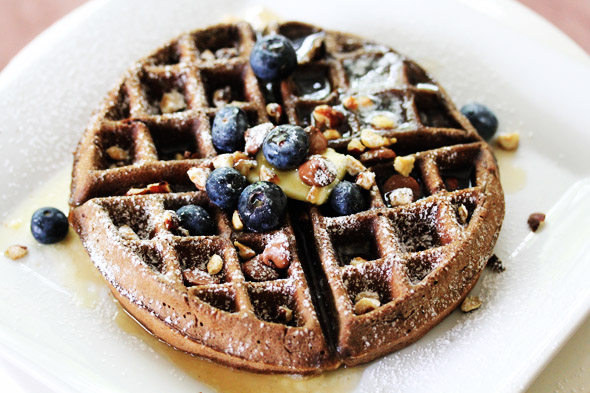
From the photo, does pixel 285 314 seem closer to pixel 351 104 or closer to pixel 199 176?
pixel 199 176

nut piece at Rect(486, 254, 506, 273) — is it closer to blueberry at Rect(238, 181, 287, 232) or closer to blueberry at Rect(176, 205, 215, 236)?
blueberry at Rect(238, 181, 287, 232)

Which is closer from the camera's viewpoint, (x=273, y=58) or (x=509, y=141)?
(x=273, y=58)

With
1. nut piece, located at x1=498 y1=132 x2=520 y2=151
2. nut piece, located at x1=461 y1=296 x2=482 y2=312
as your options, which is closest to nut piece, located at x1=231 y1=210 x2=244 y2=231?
nut piece, located at x1=461 y1=296 x2=482 y2=312

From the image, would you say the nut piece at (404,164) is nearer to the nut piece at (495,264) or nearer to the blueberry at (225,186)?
the nut piece at (495,264)

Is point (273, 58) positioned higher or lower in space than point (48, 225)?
higher

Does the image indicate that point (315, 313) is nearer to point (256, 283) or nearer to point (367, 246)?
point (256, 283)

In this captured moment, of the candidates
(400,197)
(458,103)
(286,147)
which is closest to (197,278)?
(286,147)

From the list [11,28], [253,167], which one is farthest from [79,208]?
[11,28]
